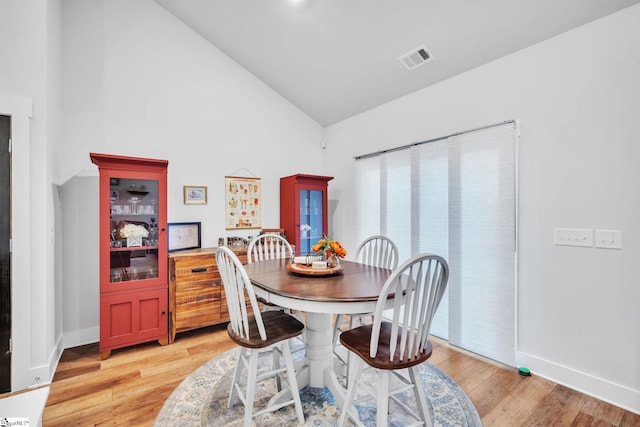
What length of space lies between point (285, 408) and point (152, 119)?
118 inches

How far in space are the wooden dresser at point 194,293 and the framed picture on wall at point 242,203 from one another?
635 mm

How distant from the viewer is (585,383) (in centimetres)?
201

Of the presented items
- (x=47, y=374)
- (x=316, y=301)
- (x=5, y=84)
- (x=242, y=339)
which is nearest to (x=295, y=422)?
(x=242, y=339)

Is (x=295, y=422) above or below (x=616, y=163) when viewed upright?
below

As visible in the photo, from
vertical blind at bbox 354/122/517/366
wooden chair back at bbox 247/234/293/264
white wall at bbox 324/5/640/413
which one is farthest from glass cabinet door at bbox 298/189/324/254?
white wall at bbox 324/5/640/413

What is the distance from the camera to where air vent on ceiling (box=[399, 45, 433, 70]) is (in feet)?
8.61

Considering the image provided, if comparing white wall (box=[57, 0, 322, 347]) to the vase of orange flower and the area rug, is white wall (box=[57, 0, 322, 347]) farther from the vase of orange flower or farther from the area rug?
the vase of orange flower

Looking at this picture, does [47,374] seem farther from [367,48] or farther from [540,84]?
[540,84]

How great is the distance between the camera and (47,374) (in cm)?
211

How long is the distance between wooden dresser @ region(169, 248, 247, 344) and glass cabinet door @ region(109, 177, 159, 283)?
8.5 inches

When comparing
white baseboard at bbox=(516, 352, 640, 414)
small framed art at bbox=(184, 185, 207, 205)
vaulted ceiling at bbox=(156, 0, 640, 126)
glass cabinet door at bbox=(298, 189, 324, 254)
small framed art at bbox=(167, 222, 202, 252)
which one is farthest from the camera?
glass cabinet door at bbox=(298, 189, 324, 254)

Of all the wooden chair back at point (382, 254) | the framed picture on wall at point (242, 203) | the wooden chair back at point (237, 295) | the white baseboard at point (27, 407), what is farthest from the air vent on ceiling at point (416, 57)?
the white baseboard at point (27, 407)

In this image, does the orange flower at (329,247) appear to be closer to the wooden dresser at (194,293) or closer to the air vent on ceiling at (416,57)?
the wooden dresser at (194,293)

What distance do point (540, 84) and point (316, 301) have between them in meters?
2.33
